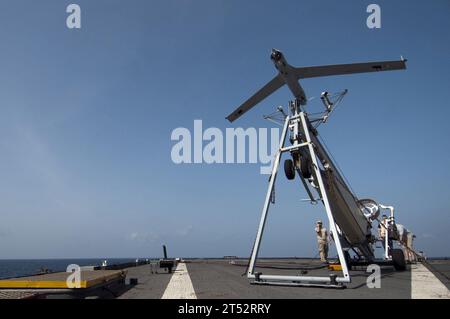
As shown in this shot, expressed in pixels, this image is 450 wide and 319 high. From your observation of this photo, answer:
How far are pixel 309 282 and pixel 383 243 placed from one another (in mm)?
14478

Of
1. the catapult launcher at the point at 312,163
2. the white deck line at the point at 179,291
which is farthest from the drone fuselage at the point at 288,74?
the white deck line at the point at 179,291

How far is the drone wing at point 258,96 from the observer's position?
73.3 ft

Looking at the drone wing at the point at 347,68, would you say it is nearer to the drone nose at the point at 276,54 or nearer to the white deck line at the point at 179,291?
the drone nose at the point at 276,54

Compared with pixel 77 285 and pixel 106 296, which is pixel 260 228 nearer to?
pixel 106 296

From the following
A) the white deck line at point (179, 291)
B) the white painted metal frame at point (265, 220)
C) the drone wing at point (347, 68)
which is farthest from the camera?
the drone wing at point (347, 68)

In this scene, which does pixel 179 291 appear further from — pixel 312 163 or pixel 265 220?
pixel 312 163

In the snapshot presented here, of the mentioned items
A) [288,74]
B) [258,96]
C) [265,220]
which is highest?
[288,74]

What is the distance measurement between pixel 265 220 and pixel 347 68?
32.2 feet

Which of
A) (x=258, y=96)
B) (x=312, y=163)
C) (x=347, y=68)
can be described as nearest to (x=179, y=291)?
(x=312, y=163)

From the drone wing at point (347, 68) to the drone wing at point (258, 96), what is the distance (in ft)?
4.99

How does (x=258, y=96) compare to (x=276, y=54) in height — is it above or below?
below

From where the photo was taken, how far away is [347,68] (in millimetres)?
20391
